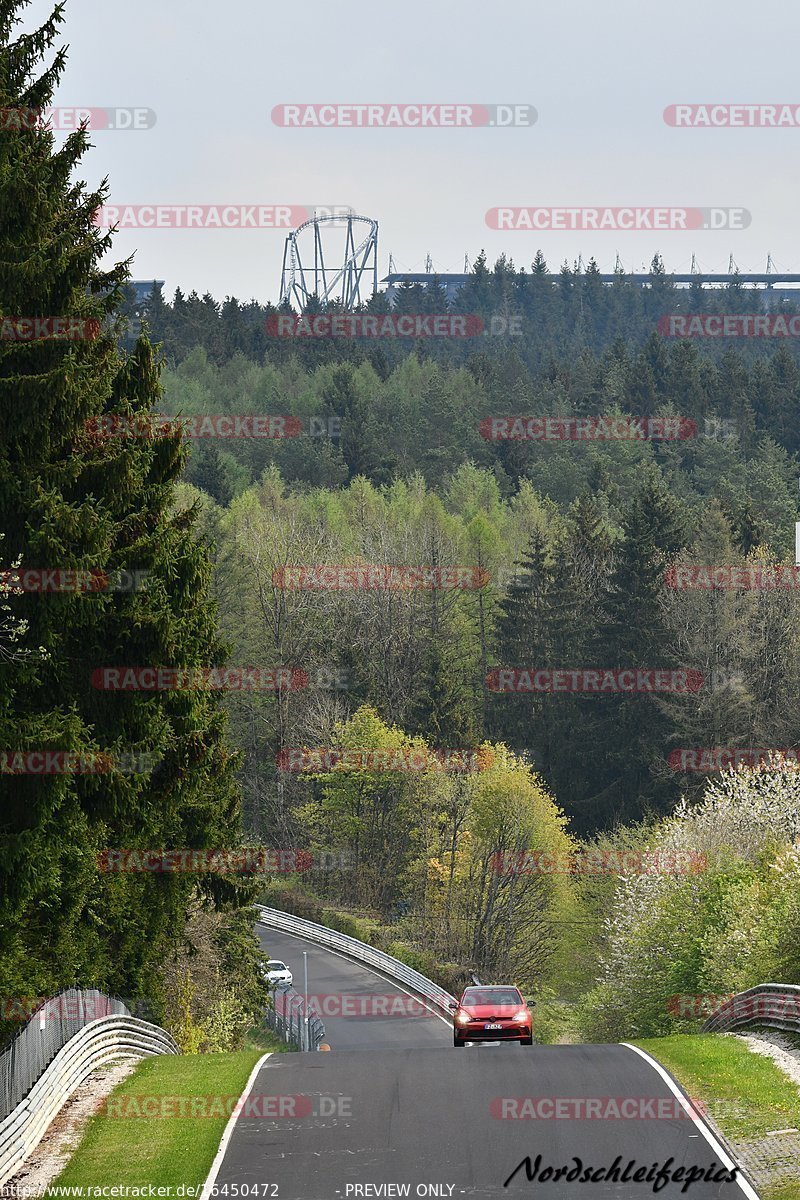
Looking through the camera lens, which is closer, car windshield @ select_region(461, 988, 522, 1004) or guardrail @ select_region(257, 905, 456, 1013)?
car windshield @ select_region(461, 988, 522, 1004)

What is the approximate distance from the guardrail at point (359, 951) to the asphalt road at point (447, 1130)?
27.5 metres

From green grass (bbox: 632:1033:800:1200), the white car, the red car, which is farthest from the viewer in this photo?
the white car

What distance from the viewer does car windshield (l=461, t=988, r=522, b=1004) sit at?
91.7 ft

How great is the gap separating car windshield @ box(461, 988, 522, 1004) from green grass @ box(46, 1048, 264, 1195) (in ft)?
22.7

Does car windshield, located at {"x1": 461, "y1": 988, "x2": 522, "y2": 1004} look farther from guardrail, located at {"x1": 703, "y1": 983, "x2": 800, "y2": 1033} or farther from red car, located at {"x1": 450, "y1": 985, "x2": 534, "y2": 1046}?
guardrail, located at {"x1": 703, "y1": 983, "x2": 800, "y2": 1033}

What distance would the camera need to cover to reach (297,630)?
7975 cm

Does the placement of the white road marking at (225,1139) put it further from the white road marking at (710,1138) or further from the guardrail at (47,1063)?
the white road marking at (710,1138)

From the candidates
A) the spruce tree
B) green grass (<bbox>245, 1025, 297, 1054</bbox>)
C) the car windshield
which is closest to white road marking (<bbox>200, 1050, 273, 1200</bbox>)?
the spruce tree

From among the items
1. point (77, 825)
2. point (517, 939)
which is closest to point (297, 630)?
point (517, 939)

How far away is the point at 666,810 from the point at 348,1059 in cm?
5386

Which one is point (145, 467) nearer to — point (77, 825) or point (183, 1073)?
point (77, 825)

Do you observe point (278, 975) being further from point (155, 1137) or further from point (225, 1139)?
point (225, 1139)

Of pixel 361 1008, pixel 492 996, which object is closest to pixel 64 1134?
pixel 492 996

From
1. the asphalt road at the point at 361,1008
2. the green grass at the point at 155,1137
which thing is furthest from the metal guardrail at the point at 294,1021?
the green grass at the point at 155,1137
